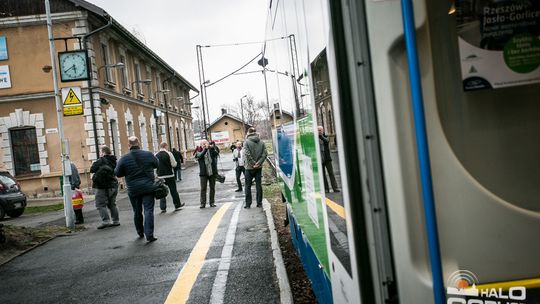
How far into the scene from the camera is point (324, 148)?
2330 mm

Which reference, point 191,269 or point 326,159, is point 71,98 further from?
point 326,159

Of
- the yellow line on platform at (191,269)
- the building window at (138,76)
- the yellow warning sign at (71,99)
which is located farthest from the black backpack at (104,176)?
the building window at (138,76)

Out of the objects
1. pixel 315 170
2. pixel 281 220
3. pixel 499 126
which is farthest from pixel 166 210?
pixel 499 126

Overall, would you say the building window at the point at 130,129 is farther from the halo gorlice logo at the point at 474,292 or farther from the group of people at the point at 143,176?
the halo gorlice logo at the point at 474,292

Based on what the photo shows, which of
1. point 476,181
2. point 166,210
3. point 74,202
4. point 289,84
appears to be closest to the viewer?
point 476,181

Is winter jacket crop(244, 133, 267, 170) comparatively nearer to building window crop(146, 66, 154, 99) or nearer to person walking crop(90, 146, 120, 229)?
person walking crop(90, 146, 120, 229)

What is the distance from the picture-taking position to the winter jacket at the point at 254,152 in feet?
38.3

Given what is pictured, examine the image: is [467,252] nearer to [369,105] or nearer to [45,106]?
[369,105]

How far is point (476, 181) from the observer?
1.88 meters

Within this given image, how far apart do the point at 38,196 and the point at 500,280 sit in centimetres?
2328

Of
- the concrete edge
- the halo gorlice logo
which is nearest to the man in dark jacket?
the concrete edge

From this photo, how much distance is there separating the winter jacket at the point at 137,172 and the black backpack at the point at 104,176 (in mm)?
2252

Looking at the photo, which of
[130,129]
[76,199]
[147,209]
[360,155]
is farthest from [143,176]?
[130,129]

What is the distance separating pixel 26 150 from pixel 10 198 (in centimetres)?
798
